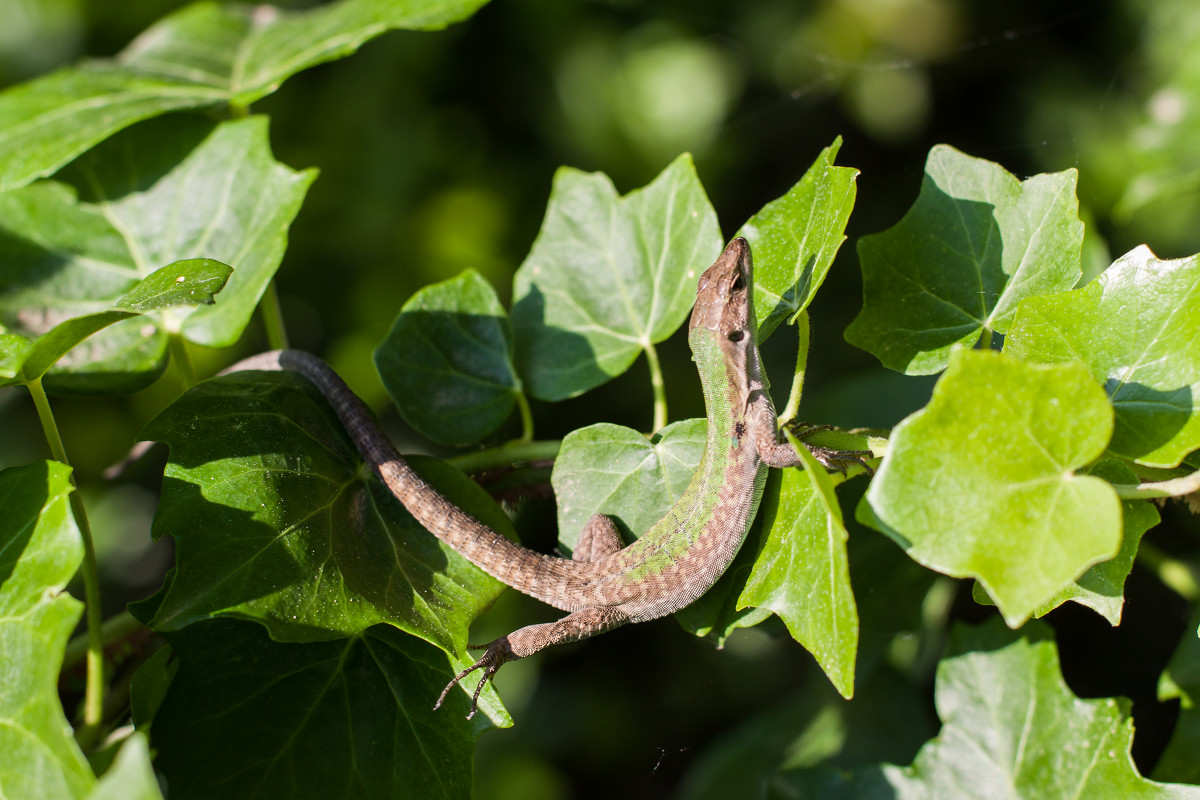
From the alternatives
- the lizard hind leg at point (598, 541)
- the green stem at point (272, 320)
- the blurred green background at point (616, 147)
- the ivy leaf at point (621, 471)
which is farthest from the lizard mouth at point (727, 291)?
the blurred green background at point (616, 147)

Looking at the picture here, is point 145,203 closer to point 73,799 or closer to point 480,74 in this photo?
point 73,799

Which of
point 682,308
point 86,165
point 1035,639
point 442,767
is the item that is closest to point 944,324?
point 682,308

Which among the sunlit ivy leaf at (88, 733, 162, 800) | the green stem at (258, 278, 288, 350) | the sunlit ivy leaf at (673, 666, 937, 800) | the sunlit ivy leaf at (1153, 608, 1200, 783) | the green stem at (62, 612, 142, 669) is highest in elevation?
the sunlit ivy leaf at (88, 733, 162, 800)

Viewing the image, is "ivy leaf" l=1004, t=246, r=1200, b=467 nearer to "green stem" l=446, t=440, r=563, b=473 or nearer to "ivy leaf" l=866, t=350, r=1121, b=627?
"ivy leaf" l=866, t=350, r=1121, b=627

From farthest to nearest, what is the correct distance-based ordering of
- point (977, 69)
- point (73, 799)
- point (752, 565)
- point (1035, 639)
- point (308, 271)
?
point (977, 69) → point (308, 271) → point (1035, 639) → point (752, 565) → point (73, 799)

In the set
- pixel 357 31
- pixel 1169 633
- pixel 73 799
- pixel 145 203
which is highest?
pixel 357 31

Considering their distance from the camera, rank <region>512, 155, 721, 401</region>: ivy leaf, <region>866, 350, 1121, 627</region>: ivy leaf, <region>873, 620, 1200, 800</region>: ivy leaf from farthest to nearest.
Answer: <region>512, 155, 721, 401</region>: ivy leaf, <region>873, 620, 1200, 800</region>: ivy leaf, <region>866, 350, 1121, 627</region>: ivy leaf

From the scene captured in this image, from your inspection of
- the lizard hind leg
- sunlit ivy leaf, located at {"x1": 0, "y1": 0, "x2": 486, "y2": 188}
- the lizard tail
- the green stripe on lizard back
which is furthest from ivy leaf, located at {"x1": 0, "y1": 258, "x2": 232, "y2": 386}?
the green stripe on lizard back
